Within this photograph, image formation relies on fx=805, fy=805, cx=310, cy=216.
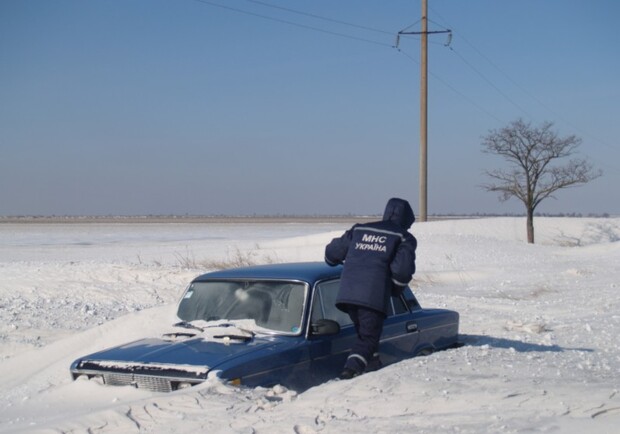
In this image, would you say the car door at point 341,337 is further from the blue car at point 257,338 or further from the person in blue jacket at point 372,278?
the person in blue jacket at point 372,278

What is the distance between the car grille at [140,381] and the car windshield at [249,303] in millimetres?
1173

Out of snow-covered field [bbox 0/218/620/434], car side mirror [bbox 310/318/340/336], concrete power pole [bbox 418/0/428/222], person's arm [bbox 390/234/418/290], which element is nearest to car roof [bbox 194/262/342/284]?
car side mirror [bbox 310/318/340/336]

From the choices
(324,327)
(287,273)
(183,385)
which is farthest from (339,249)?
Result: (183,385)

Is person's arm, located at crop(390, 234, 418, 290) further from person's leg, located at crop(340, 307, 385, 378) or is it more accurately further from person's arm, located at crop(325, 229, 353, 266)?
person's arm, located at crop(325, 229, 353, 266)

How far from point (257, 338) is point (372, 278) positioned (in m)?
1.07

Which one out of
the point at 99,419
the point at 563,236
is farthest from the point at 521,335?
the point at 563,236

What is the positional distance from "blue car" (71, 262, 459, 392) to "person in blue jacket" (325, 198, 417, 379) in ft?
0.88

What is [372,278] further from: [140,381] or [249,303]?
[140,381]

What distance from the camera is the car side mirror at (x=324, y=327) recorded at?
6.66 metres

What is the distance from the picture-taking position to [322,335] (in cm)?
673

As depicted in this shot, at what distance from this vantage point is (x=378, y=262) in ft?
21.8

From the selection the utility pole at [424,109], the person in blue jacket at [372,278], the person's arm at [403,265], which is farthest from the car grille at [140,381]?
the utility pole at [424,109]

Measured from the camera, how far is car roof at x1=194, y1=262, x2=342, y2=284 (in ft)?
23.5

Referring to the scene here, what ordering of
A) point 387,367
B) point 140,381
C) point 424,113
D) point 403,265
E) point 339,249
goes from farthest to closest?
point 424,113 → point 339,249 → point 403,265 → point 387,367 → point 140,381
